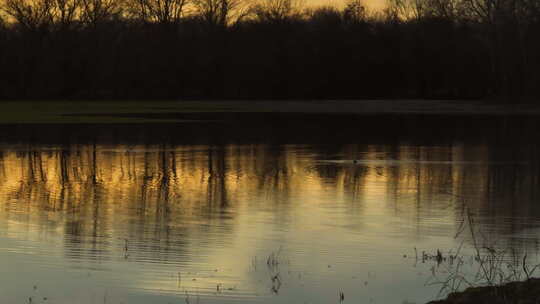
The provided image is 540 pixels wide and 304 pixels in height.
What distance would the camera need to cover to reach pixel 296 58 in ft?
277

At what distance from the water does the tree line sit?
159 ft

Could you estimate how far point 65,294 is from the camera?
11.1 metres

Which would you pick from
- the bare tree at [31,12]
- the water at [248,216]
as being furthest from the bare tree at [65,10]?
the water at [248,216]

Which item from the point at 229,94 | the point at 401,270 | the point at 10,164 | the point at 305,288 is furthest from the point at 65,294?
the point at 229,94

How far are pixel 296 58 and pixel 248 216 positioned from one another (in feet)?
223

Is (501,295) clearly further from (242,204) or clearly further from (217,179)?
(217,179)

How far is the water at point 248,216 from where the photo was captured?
11.7 m

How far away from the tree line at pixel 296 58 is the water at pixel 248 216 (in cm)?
4841

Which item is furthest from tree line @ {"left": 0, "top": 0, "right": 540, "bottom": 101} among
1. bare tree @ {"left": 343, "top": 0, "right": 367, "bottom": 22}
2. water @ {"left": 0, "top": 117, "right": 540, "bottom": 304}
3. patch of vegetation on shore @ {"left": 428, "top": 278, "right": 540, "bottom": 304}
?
patch of vegetation on shore @ {"left": 428, "top": 278, "right": 540, "bottom": 304}

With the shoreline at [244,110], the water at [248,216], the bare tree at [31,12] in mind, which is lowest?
the water at [248,216]

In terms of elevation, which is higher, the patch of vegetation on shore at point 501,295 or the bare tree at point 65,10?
the bare tree at point 65,10

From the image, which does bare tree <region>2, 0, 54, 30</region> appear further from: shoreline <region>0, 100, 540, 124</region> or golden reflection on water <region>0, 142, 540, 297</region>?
golden reflection on water <region>0, 142, 540, 297</region>

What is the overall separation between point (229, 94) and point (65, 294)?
2934 inches

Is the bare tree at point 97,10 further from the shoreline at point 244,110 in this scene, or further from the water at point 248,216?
the water at point 248,216
